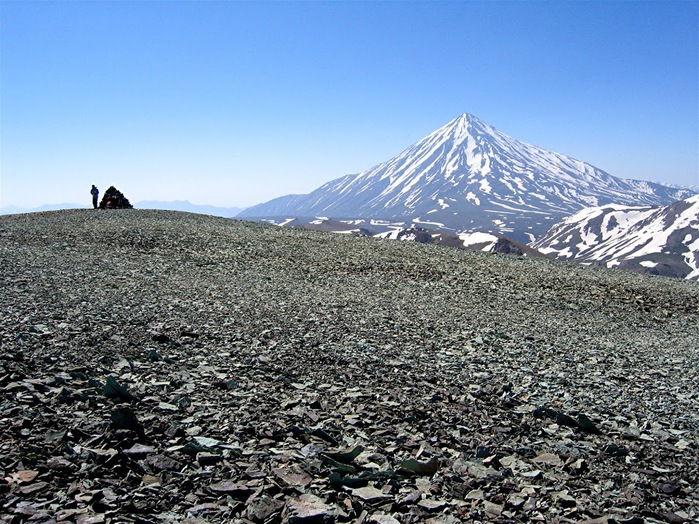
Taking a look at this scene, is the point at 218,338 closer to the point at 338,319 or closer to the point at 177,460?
the point at 338,319

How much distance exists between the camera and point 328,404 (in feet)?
25.8

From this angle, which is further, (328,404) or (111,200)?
(111,200)

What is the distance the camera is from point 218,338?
11.1m

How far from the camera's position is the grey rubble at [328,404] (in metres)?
5.11

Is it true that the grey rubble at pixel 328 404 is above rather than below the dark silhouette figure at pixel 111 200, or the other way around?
below

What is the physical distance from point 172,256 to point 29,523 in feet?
65.3

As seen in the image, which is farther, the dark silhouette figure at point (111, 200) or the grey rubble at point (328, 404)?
the dark silhouette figure at point (111, 200)

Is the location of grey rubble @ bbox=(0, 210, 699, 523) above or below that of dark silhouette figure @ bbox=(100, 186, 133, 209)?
below

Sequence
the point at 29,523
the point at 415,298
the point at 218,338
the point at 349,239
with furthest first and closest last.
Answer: the point at 349,239 < the point at 415,298 < the point at 218,338 < the point at 29,523

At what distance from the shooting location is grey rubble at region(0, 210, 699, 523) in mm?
5113

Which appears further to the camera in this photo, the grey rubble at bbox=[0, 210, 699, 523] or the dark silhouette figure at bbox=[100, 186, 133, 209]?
the dark silhouette figure at bbox=[100, 186, 133, 209]

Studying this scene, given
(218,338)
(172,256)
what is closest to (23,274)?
(172,256)

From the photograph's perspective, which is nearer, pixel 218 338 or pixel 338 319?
pixel 218 338

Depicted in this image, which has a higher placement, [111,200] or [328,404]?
[111,200]
